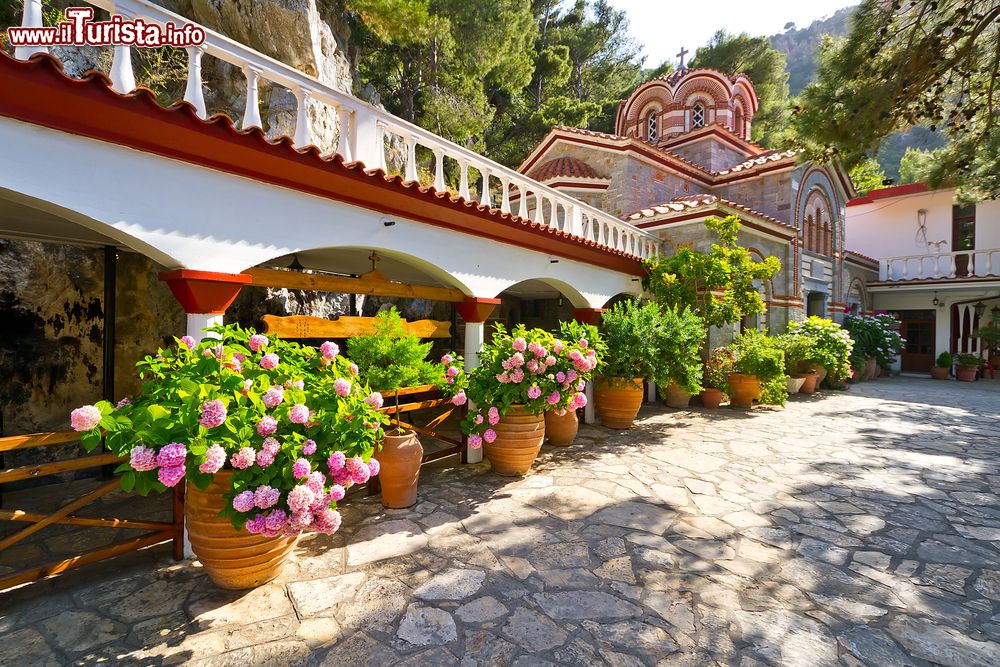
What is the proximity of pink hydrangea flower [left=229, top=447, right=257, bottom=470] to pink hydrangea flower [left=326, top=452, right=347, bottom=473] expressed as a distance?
43cm

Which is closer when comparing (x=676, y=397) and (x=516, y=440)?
(x=516, y=440)

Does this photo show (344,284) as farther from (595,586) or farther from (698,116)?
(698,116)

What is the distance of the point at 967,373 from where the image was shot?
1592cm

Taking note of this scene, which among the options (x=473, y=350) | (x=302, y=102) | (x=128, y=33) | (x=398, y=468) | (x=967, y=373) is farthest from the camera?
(x=967, y=373)

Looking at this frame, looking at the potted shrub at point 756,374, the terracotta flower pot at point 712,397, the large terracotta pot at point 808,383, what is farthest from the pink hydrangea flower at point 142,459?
the large terracotta pot at point 808,383

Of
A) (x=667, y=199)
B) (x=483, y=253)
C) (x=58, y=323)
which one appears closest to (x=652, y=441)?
(x=483, y=253)

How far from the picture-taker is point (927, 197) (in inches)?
766

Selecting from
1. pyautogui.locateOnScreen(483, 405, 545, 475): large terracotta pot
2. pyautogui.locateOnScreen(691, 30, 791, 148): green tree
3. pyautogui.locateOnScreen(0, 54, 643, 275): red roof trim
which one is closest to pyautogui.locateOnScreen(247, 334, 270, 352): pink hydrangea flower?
pyautogui.locateOnScreen(0, 54, 643, 275): red roof trim

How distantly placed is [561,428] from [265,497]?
4660 millimetres

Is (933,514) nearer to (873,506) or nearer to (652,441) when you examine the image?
(873,506)

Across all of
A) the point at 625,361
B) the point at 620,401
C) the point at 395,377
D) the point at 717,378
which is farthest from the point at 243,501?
the point at 717,378

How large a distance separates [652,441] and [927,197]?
21649 mm

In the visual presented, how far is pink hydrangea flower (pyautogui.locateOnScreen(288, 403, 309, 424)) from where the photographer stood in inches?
106

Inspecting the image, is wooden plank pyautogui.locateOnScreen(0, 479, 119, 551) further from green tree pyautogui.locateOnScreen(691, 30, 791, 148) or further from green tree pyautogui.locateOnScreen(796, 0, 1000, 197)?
green tree pyautogui.locateOnScreen(691, 30, 791, 148)
